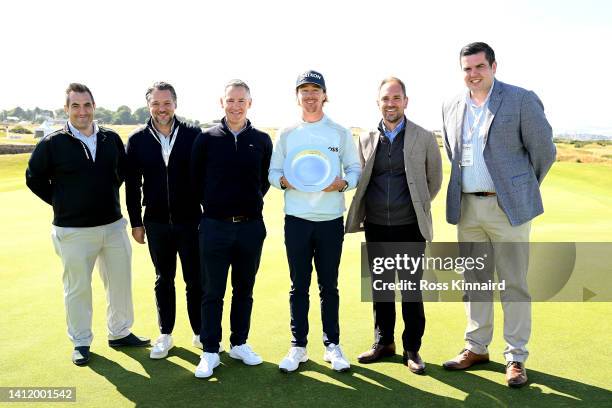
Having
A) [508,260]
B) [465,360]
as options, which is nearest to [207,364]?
[465,360]

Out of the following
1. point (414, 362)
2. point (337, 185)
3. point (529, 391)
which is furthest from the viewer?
point (414, 362)

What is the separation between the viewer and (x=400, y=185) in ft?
15.1

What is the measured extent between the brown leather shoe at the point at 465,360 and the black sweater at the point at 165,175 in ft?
8.23

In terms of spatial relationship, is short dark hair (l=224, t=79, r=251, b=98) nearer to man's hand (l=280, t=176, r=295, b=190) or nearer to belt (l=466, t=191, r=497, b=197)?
man's hand (l=280, t=176, r=295, b=190)

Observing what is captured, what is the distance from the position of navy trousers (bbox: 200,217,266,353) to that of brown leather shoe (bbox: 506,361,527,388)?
219cm

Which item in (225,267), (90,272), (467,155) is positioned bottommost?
(90,272)

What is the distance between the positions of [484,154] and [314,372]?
7.36 ft

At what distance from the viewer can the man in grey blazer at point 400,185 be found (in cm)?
457

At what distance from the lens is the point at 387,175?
15.3ft

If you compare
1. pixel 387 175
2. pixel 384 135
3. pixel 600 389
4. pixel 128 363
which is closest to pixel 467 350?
pixel 600 389

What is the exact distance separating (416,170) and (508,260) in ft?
3.46

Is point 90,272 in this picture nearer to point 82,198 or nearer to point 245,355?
point 82,198

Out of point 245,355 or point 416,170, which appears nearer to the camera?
point 416,170

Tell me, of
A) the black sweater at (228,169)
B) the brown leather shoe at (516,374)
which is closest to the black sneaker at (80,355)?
the black sweater at (228,169)
